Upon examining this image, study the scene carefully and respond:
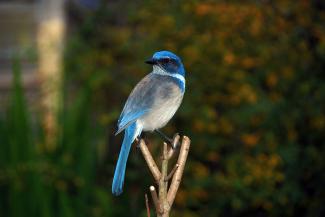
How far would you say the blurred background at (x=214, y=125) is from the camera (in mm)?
4594

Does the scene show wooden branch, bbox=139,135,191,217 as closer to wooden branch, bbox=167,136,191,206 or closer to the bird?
wooden branch, bbox=167,136,191,206

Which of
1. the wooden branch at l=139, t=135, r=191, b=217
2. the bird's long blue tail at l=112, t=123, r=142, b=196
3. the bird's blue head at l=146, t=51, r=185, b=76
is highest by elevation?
the bird's blue head at l=146, t=51, r=185, b=76

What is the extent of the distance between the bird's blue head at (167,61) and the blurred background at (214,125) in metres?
1.73

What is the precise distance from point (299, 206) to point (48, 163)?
1777 mm

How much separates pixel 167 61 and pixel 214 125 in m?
2.28

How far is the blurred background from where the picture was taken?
4594 mm

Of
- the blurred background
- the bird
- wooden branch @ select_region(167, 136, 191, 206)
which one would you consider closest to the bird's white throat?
the bird

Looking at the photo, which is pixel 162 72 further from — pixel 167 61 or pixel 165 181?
pixel 165 181

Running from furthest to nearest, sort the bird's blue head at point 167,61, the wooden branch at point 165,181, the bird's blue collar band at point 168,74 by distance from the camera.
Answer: the bird's blue collar band at point 168,74 < the bird's blue head at point 167,61 < the wooden branch at point 165,181

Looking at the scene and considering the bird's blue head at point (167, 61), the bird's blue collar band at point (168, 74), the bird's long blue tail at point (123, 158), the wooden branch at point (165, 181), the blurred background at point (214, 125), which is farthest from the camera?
the blurred background at point (214, 125)

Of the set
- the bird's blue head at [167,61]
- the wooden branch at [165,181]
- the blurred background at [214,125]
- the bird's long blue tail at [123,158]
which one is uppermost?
the bird's blue head at [167,61]

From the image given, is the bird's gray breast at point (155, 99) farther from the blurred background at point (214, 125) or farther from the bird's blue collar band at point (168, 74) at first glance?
the blurred background at point (214, 125)

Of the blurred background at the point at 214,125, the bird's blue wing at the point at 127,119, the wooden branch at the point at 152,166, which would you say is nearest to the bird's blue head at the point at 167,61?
the bird's blue wing at the point at 127,119

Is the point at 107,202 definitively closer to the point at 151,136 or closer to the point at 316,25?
the point at 151,136
